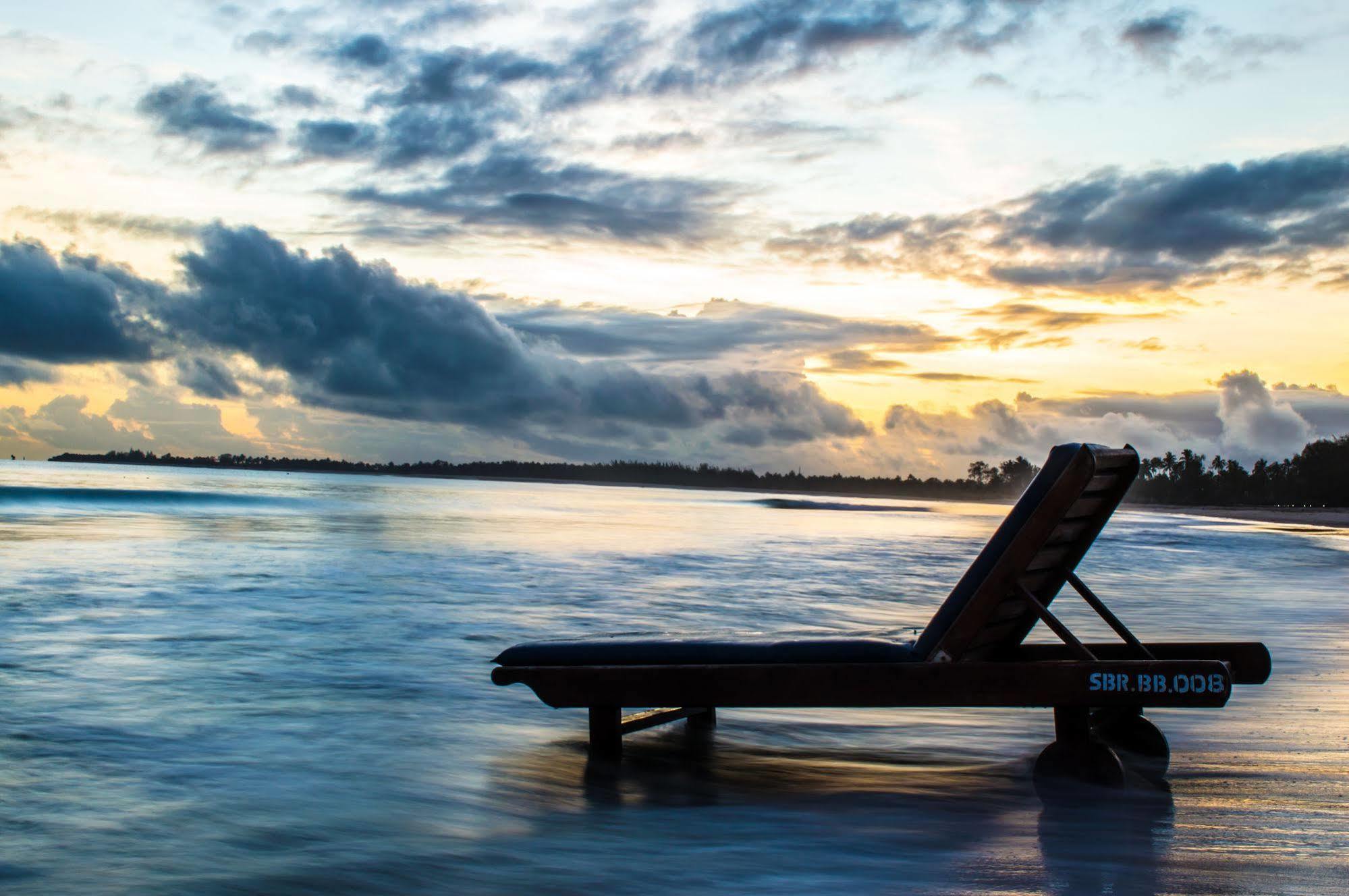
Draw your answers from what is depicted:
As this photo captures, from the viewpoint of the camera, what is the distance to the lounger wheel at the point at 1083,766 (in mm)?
5488

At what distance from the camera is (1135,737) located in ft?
20.4

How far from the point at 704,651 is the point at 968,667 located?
138cm

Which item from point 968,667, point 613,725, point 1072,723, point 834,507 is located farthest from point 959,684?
point 834,507

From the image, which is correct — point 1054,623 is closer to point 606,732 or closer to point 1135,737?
point 1135,737

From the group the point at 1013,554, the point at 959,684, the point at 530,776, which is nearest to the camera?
the point at 959,684

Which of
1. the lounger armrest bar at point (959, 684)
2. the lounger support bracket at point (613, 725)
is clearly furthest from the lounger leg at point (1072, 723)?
the lounger support bracket at point (613, 725)

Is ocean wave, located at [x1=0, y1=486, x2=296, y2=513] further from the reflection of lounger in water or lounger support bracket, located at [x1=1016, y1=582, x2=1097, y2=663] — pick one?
lounger support bracket, located at [x1=1016, y1=582, x2=1097, y2=663]

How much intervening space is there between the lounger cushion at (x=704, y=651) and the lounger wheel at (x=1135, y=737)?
1.74 metres

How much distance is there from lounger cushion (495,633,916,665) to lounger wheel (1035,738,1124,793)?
3.41 feet

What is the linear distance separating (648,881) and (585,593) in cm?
1415

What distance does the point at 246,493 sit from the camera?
253 feet

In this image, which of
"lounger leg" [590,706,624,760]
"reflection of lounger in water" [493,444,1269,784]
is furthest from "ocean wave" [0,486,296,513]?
"reflection of lounger in water" [493,444,1269,784]

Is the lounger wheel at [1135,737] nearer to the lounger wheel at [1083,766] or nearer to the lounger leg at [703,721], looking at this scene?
the lounger wheel at [1083,766]

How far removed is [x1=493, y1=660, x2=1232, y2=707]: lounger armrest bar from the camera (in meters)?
5.14
